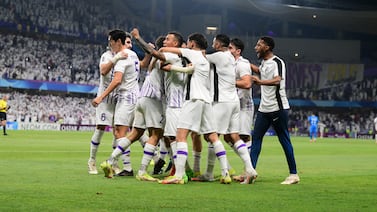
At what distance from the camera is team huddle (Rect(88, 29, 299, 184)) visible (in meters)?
10.9

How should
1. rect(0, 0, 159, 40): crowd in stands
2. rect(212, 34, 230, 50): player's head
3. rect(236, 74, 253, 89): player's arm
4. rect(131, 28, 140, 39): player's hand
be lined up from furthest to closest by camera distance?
rect(0, 0, 159, 40): crowd in stands, rect(236, 74, 253, 89): player's arm, rect(212, 34, 230, 50): player's head, rect(131, 28, 140, 39): player's hand

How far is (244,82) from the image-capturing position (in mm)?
12242

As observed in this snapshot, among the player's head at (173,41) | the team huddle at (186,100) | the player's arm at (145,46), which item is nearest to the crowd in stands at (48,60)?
the team huddle at (186,100)

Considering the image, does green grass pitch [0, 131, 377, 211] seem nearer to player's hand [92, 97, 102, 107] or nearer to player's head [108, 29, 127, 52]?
player's hand [92, 97, 102, 107]

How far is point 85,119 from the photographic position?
59.3 m

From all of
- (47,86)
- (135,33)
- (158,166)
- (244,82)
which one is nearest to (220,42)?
(244,82)

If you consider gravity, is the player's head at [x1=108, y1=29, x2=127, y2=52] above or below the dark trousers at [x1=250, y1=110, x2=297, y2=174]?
above

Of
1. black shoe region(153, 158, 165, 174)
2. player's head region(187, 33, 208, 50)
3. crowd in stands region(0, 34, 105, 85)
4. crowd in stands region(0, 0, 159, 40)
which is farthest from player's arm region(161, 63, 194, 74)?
crowd in stands region(0, 0, 159, 40)

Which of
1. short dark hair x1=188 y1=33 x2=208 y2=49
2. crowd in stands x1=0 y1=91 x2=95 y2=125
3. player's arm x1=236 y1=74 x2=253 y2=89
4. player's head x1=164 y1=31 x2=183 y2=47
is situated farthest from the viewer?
crowd in stands x1=0 y1=91 x2=95 y2=125

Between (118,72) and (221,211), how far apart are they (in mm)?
5366

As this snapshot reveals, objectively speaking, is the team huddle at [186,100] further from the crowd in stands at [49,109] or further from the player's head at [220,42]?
the crowd in stands at [49,109]

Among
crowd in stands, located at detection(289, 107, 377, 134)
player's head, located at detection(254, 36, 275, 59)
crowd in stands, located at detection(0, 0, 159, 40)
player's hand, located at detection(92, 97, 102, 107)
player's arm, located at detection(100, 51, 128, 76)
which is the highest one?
crowd in stands, located at detection(0, 0, 159, 40)

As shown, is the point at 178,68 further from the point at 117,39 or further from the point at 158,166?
the point at 158,166

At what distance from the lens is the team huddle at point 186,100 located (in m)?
10.9
